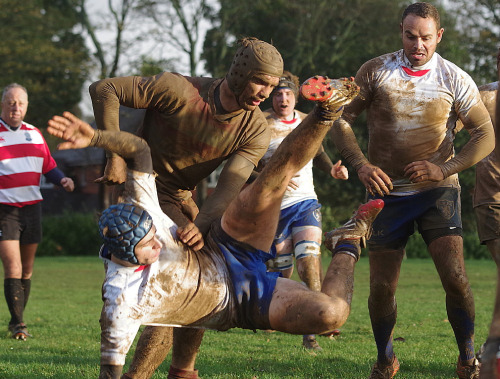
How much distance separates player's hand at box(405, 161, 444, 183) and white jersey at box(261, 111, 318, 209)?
2.94 meters

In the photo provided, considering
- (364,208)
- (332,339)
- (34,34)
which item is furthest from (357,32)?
(364,208)

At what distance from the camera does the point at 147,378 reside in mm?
5254

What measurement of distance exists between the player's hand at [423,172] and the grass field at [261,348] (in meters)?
1.59

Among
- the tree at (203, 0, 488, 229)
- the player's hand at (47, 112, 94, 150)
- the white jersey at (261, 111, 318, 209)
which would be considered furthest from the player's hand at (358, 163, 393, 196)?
the tree at (203, 0, 488, 229)

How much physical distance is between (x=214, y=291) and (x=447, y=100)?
255 centimetres

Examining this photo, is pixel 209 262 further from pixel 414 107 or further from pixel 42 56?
pixel 42 56

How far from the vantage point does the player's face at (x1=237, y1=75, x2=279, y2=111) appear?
4750 mm

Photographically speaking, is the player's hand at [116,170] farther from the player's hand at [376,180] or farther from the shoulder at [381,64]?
the shoulder at [381,64]

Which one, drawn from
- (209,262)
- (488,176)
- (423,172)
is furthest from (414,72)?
(209,262)

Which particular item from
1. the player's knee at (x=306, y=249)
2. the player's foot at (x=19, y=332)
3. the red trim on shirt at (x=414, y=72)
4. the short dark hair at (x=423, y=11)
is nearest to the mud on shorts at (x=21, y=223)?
the player's foot at (x=19, y=332)

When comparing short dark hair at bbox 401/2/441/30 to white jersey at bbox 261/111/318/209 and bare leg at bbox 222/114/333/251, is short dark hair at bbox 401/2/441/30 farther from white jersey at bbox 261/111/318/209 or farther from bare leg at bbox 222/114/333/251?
white jersey at bbox 261/111/318/209

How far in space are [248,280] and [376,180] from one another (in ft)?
4.77

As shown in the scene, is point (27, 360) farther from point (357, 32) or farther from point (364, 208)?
point (357, 32)

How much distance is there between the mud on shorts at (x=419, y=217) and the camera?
5.70 m
